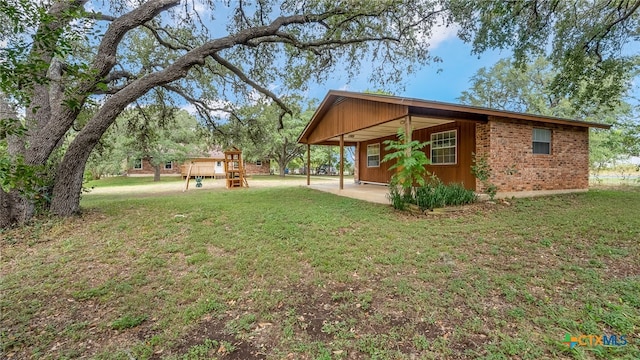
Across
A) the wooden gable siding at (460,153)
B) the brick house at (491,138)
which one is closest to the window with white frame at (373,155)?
the wooden gable siding at (460,153)

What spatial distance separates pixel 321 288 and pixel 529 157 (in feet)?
27.5

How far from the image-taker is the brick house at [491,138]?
7469 mm

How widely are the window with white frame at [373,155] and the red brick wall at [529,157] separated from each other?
18.1 ft

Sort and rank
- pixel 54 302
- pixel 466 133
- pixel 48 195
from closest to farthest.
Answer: pixel 54 302 → pixel 48 195 → pixel 466 133

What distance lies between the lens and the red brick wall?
7824mm

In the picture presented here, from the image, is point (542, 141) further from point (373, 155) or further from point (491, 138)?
point (373, 155)

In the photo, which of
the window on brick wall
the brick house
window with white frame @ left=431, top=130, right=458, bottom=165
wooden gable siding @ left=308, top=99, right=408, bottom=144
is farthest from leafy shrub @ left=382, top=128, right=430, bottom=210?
the window on brick wall

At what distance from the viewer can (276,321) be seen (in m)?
2.71

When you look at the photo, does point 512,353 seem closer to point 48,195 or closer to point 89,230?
point 89,230

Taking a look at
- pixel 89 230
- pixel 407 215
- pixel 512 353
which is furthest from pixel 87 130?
pixel 512 353

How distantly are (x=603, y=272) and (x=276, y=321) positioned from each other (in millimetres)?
4050

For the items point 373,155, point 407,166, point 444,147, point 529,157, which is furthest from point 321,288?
point 373,155

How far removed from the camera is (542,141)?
867cm

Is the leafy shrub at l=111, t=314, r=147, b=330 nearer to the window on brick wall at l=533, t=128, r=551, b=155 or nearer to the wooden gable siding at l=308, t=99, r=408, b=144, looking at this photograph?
the wooden gable siding at l=308, t=99, r=408, b=144
